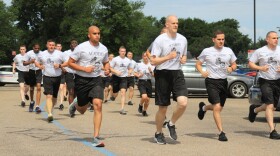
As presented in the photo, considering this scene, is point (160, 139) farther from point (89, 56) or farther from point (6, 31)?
point (6, 31)

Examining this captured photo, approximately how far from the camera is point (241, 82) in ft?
76.1

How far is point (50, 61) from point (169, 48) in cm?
518

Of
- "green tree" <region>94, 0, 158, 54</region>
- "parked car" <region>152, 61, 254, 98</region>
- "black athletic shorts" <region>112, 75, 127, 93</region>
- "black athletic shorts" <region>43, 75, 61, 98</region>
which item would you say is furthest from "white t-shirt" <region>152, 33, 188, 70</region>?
"green tree" <region>94, 0, 158, 54</region>

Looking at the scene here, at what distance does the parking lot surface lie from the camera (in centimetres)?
802

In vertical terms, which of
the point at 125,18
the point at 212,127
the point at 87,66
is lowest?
the point at 212,127

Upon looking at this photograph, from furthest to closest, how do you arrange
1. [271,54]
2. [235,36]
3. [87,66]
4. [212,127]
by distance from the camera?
[235,36] → [212,127] → [271,54] → [87,66]

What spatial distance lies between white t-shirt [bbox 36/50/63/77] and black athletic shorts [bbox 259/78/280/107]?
5278 millimetres

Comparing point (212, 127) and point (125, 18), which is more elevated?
point (125, 18)

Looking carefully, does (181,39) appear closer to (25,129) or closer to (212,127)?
(212,127)

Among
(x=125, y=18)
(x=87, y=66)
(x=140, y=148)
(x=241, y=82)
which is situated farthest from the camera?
(x=125, y=18)

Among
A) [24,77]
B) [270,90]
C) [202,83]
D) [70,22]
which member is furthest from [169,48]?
[70,22]

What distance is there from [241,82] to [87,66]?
15174mm

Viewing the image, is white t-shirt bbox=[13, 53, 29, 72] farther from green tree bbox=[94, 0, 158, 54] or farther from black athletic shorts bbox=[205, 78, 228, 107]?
green tree bbox=[94, 0, 158, 54]

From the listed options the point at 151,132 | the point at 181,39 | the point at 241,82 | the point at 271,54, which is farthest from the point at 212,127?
the point at 241,82
